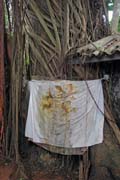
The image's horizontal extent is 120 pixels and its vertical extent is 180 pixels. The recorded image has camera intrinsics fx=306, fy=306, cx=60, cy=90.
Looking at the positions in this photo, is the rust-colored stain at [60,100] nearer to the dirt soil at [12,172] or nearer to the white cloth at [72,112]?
the white cloth at [72,112]

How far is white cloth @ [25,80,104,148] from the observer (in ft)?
15.6

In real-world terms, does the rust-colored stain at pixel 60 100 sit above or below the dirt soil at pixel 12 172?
above

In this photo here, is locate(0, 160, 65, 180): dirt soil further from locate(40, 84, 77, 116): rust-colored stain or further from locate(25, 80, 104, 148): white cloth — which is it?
locate(40, 84, 77, 116): rust-colored stain

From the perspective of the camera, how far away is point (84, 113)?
4.77 meters

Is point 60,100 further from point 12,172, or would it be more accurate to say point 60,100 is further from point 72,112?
point 12,172

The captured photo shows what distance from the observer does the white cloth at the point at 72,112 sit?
15.6 ft

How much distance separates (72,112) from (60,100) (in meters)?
0.27

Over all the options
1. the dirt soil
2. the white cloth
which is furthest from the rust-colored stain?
the dirt soil

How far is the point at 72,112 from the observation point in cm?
479

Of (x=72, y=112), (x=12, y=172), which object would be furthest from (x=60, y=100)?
(x=12, y=172)

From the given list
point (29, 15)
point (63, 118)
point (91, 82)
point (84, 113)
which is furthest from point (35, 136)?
point (29, 15)

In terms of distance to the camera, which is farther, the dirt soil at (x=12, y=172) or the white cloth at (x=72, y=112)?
the dirt soil at (x=12, y=172)

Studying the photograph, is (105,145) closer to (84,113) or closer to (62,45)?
(84,113)

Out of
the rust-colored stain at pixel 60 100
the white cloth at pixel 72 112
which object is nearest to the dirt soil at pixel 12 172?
the white cloth at pixel 72 112
